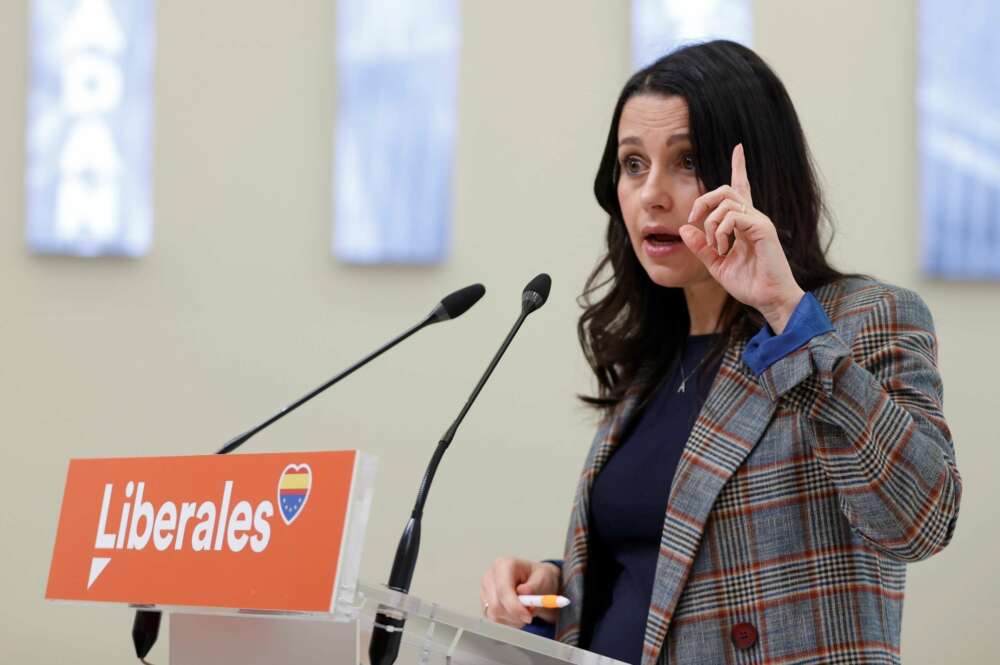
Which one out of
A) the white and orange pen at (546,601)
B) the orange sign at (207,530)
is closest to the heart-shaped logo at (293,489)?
the orange sign at (207,530)

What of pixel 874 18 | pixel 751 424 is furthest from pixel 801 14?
pixel 751 424

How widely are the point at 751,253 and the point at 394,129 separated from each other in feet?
6.09

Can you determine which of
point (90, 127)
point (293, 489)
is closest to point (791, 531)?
point (293, 489)

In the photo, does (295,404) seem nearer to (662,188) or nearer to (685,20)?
(662,188)

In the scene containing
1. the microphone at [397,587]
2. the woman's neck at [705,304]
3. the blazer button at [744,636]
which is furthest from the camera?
the woman's neck at [705,304]

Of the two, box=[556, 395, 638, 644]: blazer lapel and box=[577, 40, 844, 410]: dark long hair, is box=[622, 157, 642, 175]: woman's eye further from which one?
box=[556, 395, 638, 644]: blazer lapel

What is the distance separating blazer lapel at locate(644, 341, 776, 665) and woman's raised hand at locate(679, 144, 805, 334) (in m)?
0.19

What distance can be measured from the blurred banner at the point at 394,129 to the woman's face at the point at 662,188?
1365 millimetres

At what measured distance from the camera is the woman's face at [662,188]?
1759 millimetres

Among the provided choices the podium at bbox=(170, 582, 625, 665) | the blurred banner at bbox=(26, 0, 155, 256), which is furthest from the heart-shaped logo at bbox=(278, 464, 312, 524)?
the blurred banner at bbox=(26, 0, 155, 256)

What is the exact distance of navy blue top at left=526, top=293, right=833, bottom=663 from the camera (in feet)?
5.46

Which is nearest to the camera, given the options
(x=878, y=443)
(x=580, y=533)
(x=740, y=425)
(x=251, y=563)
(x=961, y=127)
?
(x=251, y=563)

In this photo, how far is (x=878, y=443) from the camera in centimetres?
137

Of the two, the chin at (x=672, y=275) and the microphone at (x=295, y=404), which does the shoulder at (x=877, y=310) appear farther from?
the microphone at (x=295, y=404)
